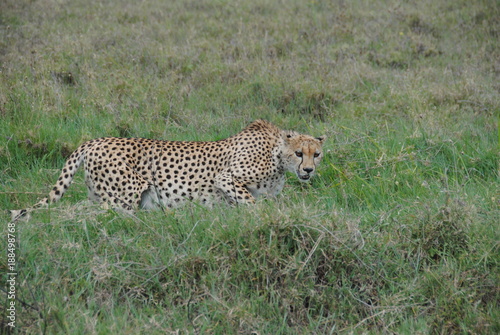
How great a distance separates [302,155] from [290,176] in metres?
0.73

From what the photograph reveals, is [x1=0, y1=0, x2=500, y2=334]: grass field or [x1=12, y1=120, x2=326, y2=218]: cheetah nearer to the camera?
[x1=0, y1=0, x2=500, y2=334]: grass field

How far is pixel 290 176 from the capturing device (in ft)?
19.9

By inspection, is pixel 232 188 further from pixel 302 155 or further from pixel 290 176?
pixel 290 176

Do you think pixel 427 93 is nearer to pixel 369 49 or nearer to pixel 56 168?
pixel 369 49

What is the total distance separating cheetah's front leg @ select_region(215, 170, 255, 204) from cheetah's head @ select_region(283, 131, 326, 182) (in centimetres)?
43

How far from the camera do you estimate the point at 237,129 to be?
7047mm

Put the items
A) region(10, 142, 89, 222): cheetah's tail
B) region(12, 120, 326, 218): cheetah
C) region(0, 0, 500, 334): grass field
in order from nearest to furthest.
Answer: region(0, 0, 500, 334): grass field → region(10, 142, 89, 222): cheetah's tail → region(12, 120, 326, 218): cheetah

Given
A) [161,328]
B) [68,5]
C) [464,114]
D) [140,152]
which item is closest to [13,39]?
[68,5]

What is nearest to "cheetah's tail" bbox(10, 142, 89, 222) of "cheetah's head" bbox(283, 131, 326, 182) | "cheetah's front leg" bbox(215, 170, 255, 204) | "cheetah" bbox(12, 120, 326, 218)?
"cheetah" bbox(12, 120, 326, 218)

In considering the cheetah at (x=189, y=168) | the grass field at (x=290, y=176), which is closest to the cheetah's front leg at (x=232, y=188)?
the cheetah at (x=189, y=168)

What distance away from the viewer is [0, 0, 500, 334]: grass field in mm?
3822

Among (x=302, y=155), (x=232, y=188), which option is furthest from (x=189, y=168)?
(x=302, y=155)

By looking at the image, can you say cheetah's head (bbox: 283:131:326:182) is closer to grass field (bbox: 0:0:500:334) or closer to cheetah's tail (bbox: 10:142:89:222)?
grass field (bbox: 0:0:500:334)

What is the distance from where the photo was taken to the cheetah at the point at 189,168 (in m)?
5.29
